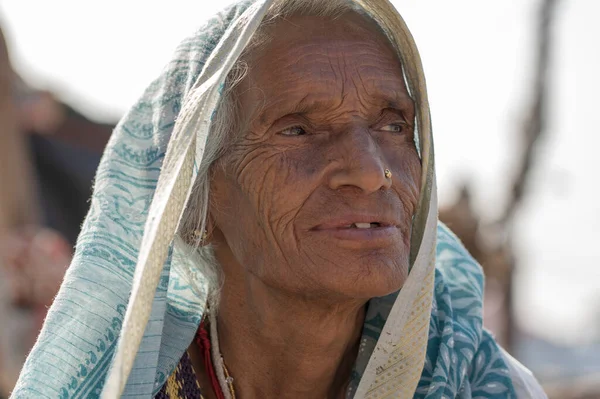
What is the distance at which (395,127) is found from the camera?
9.62ft

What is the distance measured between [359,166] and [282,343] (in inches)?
27.6

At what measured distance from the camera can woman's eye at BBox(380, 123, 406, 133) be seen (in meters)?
2.89

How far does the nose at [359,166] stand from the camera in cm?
260

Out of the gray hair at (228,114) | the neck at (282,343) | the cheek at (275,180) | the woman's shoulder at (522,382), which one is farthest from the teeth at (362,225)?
the woman's shoulder at (522,382)

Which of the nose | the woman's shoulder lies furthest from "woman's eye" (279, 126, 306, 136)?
the woman's shoulder

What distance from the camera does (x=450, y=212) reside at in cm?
843

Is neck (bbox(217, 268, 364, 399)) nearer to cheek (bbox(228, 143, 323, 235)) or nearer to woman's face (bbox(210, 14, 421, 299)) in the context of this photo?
woman's face (bbox(210, 14, 421, 299))

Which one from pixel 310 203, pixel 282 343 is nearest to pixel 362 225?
pixel 310 203

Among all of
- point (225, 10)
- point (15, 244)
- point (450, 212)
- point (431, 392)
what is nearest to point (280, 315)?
point (431, 392)

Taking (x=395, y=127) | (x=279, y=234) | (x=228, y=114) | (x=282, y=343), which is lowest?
(x=282, y=343)

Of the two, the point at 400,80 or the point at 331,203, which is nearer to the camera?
the point at 331,203

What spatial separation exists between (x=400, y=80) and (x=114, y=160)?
3.13ft

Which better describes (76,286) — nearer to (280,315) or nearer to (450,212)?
(280,315)

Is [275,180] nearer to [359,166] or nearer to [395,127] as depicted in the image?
[359,166]
